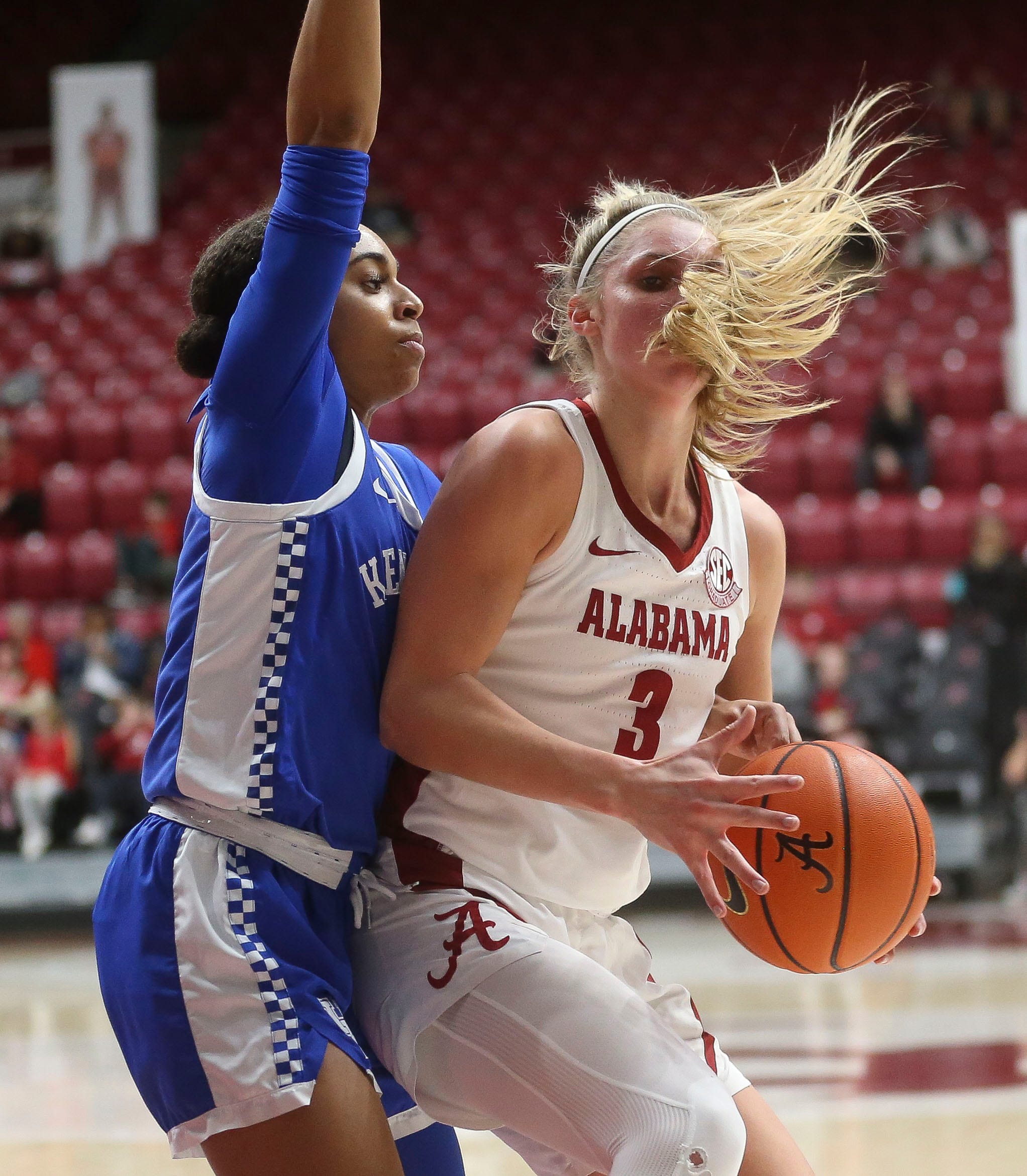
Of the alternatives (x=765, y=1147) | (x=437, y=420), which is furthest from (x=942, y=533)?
(x=765, y=1147)

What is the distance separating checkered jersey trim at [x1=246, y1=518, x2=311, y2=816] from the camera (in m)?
1.90

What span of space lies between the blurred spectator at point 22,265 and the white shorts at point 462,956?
13.0 m

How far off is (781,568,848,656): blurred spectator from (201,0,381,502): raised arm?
19.9 ft

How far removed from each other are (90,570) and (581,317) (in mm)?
7687

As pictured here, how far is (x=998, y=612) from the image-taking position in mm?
7445

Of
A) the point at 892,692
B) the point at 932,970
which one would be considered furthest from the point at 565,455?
the point at 892,692

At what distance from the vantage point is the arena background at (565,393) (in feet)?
15.6

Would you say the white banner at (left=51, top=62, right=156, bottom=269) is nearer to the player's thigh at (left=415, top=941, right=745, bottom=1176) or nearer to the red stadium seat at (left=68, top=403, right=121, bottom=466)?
the red stadium seat at (left=68, top=403, right=121, bottom=466)

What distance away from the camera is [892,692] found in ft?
24.1

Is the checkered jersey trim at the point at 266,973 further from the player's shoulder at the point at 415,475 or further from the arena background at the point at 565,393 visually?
the arena background at the point at 565,393

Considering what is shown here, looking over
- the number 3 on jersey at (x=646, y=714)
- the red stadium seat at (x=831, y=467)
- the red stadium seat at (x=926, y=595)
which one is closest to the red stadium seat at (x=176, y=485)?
the red stadium seat at (x=831, y=467)

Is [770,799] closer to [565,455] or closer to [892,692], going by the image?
[565,455]

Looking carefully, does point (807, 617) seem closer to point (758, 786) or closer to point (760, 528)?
point (760, 528)

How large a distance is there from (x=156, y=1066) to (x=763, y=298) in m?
1.27
